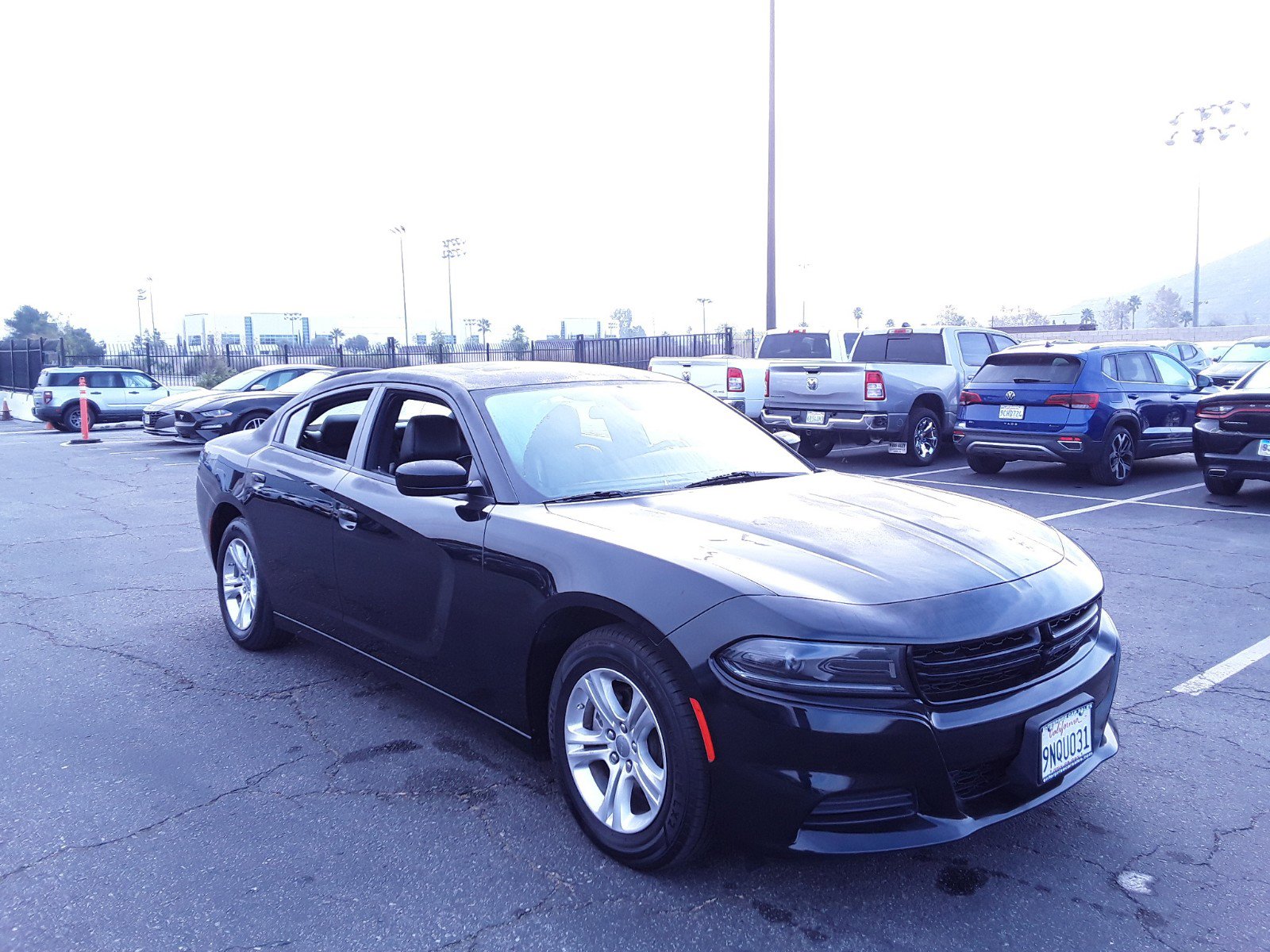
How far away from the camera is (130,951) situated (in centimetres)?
277

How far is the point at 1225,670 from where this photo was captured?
503cm

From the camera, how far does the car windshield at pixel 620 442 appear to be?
3.92 metres

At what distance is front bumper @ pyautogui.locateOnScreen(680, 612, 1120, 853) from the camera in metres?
2.71

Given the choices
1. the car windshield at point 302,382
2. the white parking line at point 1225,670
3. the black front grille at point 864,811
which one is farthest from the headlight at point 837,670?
the car windshield at point 302,382

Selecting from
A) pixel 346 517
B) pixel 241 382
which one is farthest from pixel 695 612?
pixel 241 382

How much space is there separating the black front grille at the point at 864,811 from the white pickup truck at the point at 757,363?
39.3ft

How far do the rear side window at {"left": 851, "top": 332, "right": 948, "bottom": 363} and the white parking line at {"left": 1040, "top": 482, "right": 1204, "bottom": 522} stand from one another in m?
4.00

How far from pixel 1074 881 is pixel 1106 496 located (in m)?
8.79

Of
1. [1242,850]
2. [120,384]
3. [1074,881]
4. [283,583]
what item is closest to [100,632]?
[283,583]

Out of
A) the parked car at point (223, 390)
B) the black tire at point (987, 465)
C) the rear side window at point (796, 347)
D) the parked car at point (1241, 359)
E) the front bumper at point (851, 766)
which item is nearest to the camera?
the front bumper at point (851, 766)

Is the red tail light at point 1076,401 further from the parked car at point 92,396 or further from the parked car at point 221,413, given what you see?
the parked car at point 92,396

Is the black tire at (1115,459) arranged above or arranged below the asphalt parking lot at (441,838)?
above

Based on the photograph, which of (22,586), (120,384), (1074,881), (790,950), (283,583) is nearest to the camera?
(790,950)

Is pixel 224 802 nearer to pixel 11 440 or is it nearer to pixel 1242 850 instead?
pixel 1242 850
